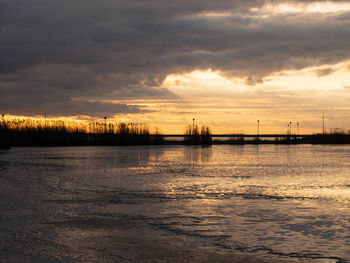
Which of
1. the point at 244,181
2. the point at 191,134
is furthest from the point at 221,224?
the point at 191,134

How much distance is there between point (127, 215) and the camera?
7.83 metres

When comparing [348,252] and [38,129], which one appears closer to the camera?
[348,252]

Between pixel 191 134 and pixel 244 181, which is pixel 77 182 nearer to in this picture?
pixel 244 181

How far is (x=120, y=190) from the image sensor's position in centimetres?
1100

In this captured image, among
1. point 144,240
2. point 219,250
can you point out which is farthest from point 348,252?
point 144,240

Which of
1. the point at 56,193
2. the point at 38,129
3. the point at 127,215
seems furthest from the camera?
the point at 38,129

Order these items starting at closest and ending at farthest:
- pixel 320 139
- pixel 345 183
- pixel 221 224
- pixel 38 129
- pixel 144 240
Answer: pixel 144 240 < pixel 221 224 < pixel 345 183 < pixel 38 129 < pixel 320 139

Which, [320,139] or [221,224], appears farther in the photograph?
[320,139]

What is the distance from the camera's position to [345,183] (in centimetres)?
1227

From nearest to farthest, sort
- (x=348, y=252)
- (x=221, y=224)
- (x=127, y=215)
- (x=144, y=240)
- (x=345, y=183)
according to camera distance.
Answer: (x=348, y=252) → (x=144, y=240) → (x=221, y=224) → (x=127, y=215) → (x=345, y=183)

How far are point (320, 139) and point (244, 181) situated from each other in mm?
51437

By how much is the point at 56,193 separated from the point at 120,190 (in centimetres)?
153

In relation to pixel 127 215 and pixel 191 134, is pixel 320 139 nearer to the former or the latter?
pixel 191 134

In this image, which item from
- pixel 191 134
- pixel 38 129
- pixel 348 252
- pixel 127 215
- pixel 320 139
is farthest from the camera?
pixel 320 139
